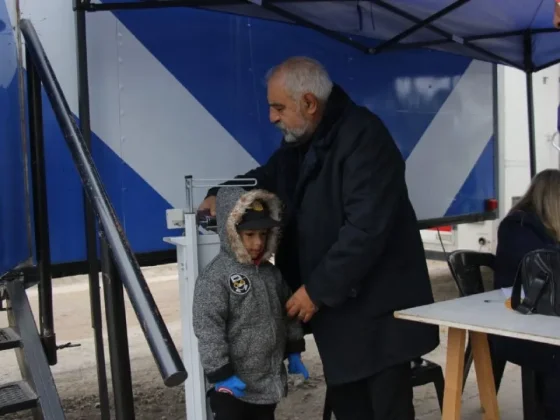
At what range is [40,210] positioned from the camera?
2.70m

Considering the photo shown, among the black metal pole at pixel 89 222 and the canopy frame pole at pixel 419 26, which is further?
the canopy frame pole at pixel 419 26

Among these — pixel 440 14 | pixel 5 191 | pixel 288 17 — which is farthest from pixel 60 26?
pixel 440 14

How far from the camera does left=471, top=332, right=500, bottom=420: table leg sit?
9.64 ft

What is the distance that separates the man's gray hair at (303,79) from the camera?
8.11 feet

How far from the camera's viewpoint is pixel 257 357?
2.41m

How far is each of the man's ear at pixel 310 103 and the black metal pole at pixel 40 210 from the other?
1.04 meters

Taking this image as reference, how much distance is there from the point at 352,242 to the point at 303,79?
0.63 metres

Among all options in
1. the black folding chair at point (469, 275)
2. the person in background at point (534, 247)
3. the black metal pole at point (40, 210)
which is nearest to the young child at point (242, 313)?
the black metal pole at point (40, 210)

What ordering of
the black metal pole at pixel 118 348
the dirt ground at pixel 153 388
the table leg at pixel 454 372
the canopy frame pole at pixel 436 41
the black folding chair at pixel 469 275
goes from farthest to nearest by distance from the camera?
the dirt ground at pixel 153 388
the canopy frame pole at pixel 436 41
the black folding chair at pixel 469 275
the table leg at pixel 454 372
the black metal pole at pixel 118 348

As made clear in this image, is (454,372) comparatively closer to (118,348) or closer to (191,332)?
(191,332)

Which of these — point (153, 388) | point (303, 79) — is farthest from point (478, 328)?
point (153, 388)

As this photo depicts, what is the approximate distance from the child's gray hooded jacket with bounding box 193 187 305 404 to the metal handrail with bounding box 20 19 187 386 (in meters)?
0.58

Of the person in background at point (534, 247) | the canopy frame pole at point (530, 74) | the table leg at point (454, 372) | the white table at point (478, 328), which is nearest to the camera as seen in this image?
the white table at point (478, 328)

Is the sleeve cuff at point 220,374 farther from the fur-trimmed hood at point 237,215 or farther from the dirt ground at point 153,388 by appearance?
the dirt ground at point 153,388
